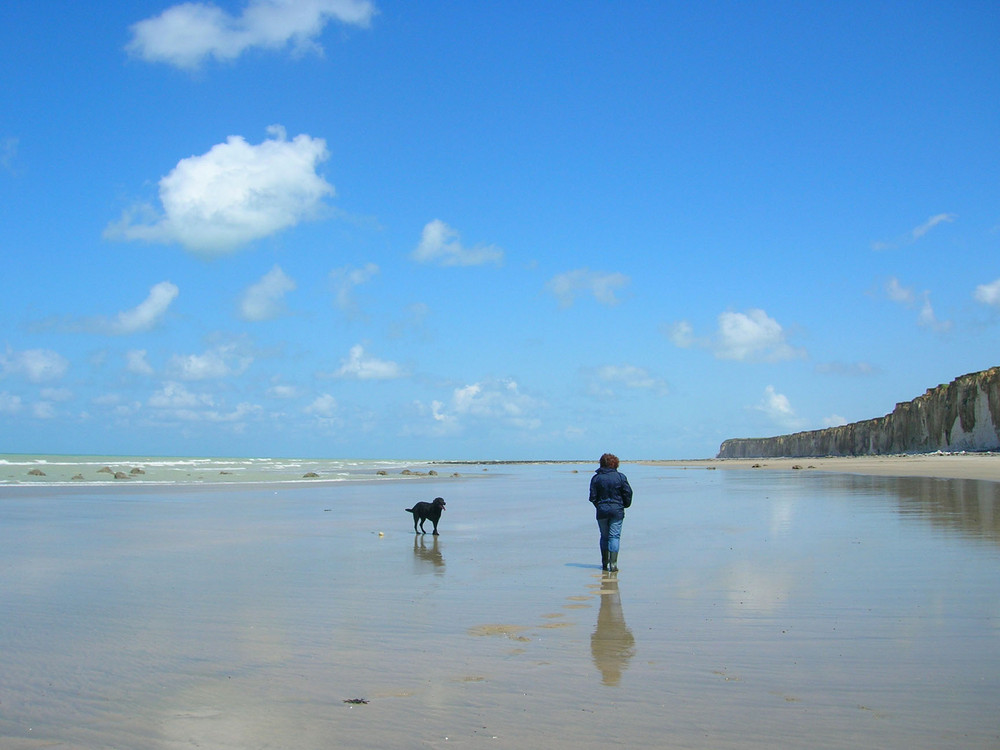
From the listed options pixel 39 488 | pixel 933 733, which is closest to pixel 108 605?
pixel 933 733

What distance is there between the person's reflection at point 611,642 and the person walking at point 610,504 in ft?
5.87

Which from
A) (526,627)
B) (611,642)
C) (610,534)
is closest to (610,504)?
(610,534)

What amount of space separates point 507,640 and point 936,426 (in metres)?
70.2

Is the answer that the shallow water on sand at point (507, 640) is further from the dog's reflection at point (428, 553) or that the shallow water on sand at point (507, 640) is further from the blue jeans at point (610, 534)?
the blue jeans at point (610, 534)

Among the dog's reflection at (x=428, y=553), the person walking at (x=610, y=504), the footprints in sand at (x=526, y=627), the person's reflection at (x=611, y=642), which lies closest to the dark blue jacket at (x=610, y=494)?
the person walking at (x=610, y=504)

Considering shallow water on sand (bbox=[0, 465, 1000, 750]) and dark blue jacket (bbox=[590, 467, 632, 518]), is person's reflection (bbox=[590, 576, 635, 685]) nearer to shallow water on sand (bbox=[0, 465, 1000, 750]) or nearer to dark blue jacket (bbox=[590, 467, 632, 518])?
shallow water on sand (bbox=[0, 465, 1000, 750])

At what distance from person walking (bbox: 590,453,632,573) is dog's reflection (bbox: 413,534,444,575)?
2.43 meters

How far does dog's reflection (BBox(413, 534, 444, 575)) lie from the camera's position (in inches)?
440

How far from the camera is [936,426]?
6519 cm

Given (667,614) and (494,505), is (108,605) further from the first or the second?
(494,505)

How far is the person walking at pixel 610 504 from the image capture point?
10.4 metres

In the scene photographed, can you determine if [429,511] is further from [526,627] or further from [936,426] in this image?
[936,426]

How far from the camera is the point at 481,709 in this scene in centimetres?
504

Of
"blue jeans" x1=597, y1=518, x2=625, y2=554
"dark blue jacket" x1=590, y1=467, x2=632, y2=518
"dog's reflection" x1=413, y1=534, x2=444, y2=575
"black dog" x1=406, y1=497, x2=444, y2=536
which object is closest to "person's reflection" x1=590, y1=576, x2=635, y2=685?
"blue jeans" x1=597, y1=518, x2=625, y2=554
